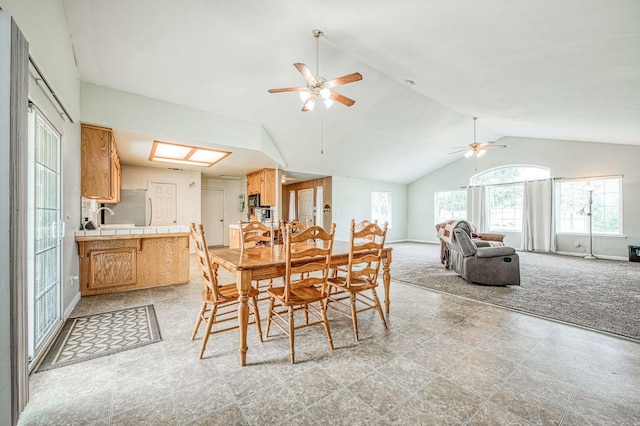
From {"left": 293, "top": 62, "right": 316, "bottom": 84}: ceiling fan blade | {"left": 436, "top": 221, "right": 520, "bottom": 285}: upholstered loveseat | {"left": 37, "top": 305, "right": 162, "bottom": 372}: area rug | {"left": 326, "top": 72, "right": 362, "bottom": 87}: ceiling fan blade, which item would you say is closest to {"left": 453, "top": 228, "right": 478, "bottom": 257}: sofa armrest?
{"left": 436, "top": 221, "right": 520, "bottom": 285}: upholstered loveseat

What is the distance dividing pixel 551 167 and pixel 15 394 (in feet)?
33.1

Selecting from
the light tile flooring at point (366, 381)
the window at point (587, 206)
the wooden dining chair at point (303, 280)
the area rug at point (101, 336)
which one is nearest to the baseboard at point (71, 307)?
the area rug at point (101, 336)

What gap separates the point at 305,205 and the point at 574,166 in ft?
24.8

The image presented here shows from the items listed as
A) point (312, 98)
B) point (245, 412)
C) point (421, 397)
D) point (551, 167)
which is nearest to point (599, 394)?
point (421, 397)

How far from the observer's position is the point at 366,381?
173 cm

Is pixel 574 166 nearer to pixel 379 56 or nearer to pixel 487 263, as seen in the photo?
pixel 487 263

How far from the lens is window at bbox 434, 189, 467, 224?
903 centimetres

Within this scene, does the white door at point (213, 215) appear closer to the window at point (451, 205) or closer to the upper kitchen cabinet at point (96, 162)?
the upper kitchen cabinet at point (96, 162)

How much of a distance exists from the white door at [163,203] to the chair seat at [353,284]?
19.0 ft

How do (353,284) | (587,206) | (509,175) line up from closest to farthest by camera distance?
(353,284) < (587,206) < (509,175)

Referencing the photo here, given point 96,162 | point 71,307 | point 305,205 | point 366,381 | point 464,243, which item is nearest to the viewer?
point 366,381

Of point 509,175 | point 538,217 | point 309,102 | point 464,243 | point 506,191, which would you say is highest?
point 309,102

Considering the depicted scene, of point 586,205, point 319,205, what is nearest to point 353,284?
point 319,205

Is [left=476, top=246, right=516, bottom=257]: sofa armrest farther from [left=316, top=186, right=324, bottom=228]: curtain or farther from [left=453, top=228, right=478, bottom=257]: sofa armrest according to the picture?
[left=316, top=186, right=324, bottom=228]: curtain
